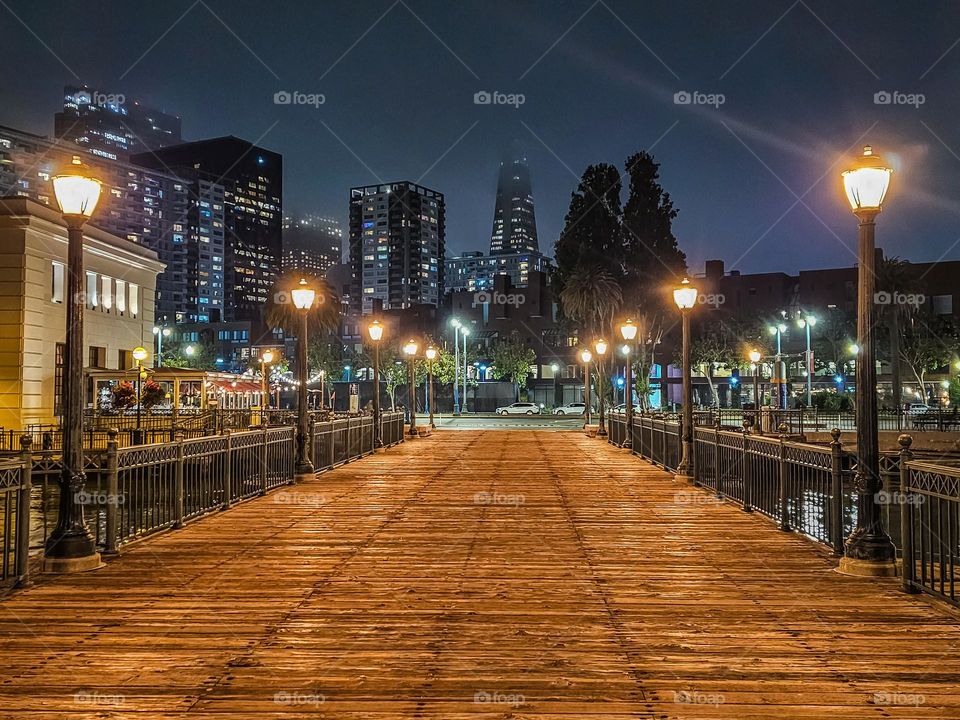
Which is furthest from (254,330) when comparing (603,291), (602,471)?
(602,471)

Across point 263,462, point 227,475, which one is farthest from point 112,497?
point 263,462

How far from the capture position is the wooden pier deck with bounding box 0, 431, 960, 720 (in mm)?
4578

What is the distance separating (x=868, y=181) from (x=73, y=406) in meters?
8.92

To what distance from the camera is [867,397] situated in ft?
26.7

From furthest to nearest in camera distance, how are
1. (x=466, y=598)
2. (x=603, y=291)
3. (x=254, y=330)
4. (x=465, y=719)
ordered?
(x=254, y=330) → (x=603, y=291) → (x=466, y=598) → (x=465, y=719)

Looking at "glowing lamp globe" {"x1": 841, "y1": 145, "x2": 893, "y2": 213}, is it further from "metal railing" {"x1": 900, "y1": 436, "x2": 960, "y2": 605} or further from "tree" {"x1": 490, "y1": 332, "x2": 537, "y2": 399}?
"tree" {"x1": 490, "y1": 332, "x2": 537, "y2": 399}

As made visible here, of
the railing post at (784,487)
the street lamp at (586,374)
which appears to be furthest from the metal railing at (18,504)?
the street lamp at (586,374)

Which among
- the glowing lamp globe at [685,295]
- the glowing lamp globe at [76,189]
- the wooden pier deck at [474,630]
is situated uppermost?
the glowing lamp globe at [76,189]

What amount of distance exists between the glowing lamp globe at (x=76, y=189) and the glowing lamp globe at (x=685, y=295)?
11.5m

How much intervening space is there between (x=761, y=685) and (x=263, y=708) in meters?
3.01

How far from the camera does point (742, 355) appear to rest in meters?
68.9

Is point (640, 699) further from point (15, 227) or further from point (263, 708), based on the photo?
point (15, 227)

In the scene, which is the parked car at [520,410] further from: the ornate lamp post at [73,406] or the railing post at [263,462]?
the ornate lamp post at [73,406]

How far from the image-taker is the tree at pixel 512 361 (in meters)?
77.4
